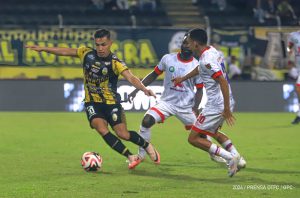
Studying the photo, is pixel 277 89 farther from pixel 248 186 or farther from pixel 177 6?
pixel 248 186

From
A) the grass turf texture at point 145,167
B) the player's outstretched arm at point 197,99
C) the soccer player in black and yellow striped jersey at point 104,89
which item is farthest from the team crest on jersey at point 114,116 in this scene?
the player's outstretched arm at point 197,99

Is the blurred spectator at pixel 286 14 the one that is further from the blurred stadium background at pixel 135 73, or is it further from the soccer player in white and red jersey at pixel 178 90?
the soccer player in white and red jersey at pixel 178 90

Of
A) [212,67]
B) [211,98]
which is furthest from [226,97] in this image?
[211,98]

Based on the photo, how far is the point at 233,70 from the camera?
25.1m

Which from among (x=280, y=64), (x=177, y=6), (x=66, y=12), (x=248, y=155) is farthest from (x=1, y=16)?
(x=248, y=155)

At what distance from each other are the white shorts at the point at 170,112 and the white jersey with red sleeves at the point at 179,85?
0.26 feet

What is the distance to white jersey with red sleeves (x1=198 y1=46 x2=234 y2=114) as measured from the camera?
10844 mm

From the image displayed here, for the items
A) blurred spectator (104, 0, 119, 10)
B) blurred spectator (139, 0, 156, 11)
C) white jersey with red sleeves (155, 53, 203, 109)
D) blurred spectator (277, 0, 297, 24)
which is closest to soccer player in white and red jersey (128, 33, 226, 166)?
white jersey with red sleeves (155, 53, 203, 109)

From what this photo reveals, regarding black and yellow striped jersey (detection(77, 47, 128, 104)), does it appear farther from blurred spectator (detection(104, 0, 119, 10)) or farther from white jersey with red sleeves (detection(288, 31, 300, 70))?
blurred spectator (detection(104, 0, 119, 10))

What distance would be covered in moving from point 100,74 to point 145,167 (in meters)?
1.64

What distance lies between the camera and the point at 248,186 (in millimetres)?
10352

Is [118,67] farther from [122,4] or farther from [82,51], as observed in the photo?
[122,4]

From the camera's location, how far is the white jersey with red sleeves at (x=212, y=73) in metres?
10.8

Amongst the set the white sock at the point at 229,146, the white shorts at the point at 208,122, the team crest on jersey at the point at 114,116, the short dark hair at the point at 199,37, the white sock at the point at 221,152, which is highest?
the short dark hair at the point at 199,37
